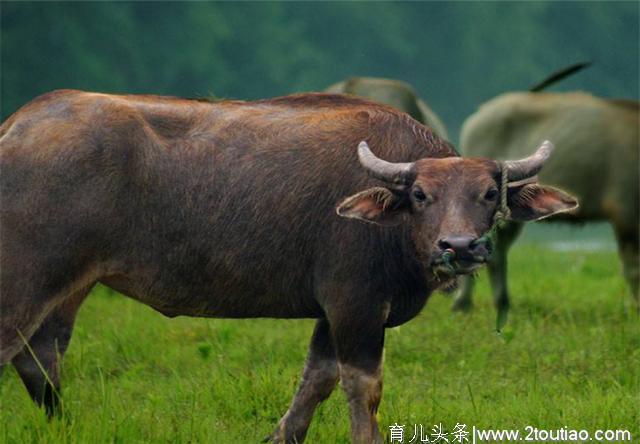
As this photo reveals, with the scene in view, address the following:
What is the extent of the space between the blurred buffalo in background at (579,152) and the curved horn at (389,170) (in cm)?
468

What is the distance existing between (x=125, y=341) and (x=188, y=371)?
657 millimetres

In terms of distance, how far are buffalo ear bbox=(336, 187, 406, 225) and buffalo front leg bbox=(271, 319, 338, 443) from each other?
69 cm

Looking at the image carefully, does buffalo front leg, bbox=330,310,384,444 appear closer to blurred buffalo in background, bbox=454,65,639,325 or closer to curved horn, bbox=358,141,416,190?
curved horn, bbox=358,141,416,190

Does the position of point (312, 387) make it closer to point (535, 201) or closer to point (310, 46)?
point (535, 201)

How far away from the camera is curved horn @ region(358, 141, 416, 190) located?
4.87 m

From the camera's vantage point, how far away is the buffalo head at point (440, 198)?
470 cm

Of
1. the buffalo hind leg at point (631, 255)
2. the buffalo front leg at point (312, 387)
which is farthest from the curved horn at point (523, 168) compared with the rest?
the buffalo hind leg at point (631, 255)

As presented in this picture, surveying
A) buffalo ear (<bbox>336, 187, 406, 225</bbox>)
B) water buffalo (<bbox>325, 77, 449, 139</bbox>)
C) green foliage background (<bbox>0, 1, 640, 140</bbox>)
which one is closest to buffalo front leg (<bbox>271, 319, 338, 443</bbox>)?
buffalo ear (<bbox>336, 187, 406, 225</bbox>)

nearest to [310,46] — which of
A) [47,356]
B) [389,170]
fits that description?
[47,356]

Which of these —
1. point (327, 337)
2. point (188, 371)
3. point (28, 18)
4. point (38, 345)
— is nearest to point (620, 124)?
point (188, 371)

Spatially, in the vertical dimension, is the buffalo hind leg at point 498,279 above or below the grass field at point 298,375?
above

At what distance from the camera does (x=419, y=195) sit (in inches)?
191

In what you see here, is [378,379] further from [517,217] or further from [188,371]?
[188,371]

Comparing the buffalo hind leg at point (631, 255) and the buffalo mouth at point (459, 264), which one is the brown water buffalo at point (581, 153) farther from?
the buffalo mouth at point (459, 264)
